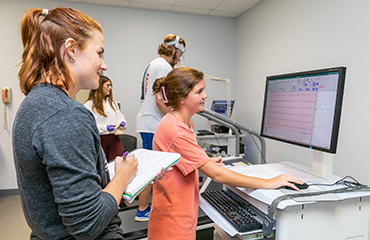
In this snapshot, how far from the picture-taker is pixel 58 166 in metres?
0.48

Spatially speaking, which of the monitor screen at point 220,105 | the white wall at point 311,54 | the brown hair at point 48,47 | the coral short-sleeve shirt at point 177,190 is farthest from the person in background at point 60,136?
the monitor screen at point 220,105

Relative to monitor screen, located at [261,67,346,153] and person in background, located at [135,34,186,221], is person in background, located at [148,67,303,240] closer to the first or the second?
monitor screen, located at [261,67,346,153]

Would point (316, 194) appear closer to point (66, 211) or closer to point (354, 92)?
point (66, 211)

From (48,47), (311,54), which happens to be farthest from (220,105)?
(48,47)

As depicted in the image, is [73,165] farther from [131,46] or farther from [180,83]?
[131,46]

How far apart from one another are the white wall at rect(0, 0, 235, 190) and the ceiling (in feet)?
0.31

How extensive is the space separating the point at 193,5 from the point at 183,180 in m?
2.92

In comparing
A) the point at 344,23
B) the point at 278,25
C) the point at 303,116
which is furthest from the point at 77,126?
the point at 278,25

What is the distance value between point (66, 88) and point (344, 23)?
2371 millimetres

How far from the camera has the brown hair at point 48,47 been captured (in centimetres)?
57

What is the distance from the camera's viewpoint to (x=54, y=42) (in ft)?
1.89

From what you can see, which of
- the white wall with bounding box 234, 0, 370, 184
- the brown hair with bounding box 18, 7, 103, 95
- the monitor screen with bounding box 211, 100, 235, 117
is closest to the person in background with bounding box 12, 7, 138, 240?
the brown hair with bounding box 18, 7, 103, 95

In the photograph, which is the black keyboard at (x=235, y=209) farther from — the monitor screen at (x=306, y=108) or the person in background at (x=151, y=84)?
the person in background at (x=151, y=84)

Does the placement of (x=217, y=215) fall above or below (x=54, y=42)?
below
